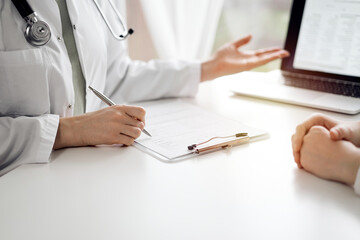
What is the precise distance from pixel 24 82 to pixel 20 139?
0.13 meters

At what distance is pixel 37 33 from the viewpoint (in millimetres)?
774

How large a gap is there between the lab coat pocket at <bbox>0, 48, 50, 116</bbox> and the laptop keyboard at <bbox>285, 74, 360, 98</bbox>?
0.80 m

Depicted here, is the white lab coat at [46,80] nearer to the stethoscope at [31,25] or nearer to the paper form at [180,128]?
the stethoscope at [31,25]

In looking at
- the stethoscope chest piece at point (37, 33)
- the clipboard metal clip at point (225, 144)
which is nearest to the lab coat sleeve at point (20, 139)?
the stethoscope chest piece at point (37, 33)

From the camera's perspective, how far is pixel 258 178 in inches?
26.2

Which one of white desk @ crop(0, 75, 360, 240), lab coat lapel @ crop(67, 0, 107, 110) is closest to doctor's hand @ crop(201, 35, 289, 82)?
lab coat lapel @ crop(67, 0, 107, 110)

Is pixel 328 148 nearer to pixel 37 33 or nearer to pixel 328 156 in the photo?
pixel 328 156

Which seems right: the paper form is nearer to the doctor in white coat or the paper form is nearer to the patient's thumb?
the doctor in white coat

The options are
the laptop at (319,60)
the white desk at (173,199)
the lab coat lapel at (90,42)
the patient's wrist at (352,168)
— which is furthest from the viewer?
the laptop at (319,60)

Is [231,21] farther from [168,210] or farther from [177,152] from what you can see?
[168,210]

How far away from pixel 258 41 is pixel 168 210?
4.59ft

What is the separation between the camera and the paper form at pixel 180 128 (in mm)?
776

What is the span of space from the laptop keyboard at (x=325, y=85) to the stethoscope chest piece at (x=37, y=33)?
0.80 m

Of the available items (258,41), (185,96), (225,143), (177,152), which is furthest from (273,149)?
(258,41)
